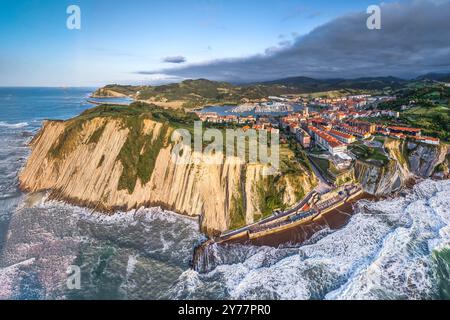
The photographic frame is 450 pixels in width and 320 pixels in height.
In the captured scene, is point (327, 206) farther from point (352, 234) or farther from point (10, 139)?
point (10, 139)

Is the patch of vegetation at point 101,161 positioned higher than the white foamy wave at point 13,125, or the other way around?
the white foamy wave at point 13,125

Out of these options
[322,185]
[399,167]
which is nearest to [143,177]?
[322,185]

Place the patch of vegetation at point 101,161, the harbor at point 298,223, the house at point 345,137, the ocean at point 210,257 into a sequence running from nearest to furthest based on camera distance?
the ocean at point 210,257 < the harbor at point 298,223 < the patch of vegetation at point 101,161 < the house at point 345,137

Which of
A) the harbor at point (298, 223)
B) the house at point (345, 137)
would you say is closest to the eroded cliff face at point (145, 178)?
the harbor at point (298, 223)

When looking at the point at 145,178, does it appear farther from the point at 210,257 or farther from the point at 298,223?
the point at 298,223

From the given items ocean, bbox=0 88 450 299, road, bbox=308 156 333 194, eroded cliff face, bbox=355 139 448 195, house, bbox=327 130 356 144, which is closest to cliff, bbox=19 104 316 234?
road, bbox=308 156 333 194

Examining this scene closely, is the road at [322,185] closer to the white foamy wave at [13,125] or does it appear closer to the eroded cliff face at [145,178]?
the eroded cliff face at [145,178]
